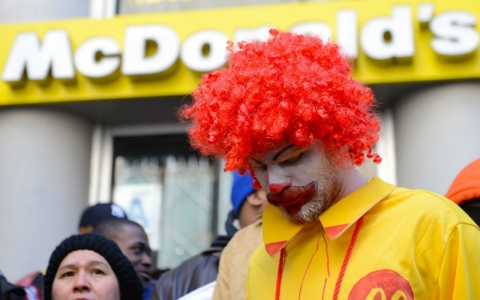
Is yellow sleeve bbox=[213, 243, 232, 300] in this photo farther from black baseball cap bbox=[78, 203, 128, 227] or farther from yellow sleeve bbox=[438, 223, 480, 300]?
black baseball cap bbox=[78, 203, 128, 227]

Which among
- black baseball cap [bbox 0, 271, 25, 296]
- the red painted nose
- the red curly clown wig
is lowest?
black baseball cap [bbox 0, 271, 25, 296]

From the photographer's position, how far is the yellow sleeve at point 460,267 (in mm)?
1864

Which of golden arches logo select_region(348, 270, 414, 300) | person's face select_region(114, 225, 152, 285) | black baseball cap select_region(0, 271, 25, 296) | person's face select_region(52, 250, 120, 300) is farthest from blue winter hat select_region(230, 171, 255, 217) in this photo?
golden arches logo select_region(348, 270, 414, 300)

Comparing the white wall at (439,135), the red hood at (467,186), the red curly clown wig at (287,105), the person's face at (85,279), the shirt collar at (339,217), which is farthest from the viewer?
the white wall at (439,135)

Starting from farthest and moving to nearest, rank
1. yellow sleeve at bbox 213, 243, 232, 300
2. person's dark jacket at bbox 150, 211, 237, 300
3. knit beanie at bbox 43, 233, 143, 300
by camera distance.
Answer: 1. person's dark jacket at bbox 150, 211, 237, 300
2. knit beanie at bbox 43, 233, 143, 300
3. yellow sleeve at bbox 213, 243, 232, 300

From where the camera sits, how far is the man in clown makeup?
1.92m

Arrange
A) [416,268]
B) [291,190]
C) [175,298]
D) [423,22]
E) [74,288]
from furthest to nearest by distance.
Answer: [423,22]
[175,298]
[74,288]
[291,190]
[416,268]

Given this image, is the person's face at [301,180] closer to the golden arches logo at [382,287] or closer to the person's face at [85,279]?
the golden arches logo at [382,287]

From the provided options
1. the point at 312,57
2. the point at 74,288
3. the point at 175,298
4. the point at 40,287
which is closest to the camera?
the point at 312,57

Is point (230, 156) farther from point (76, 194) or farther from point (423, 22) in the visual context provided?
point (76, 194)

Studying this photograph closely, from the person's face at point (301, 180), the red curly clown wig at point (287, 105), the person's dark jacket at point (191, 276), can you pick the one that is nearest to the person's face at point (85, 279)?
the person's dark jacket at point (191, 276)

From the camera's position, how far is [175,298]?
11.6 feet

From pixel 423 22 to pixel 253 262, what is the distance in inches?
138

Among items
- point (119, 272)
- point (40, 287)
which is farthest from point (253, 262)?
point (40, 287)
